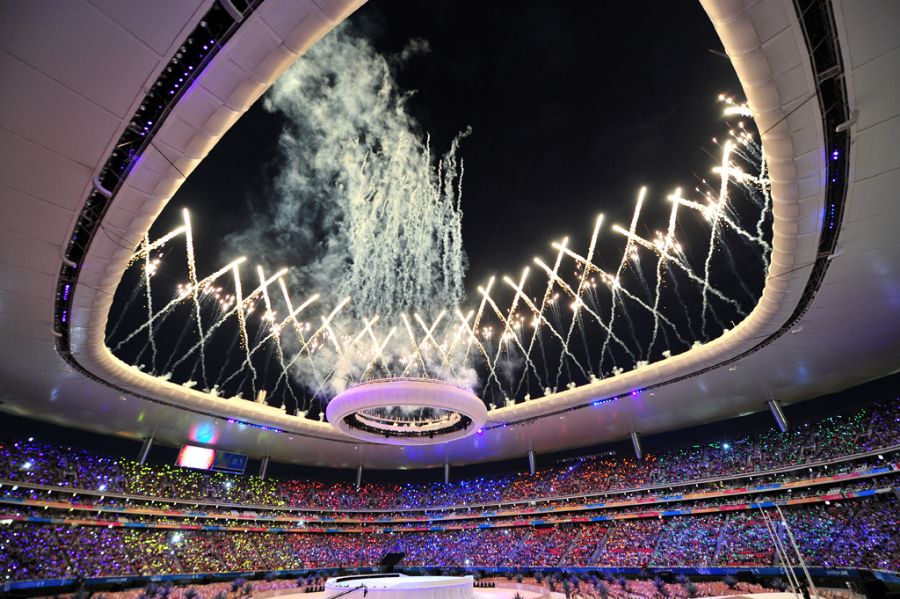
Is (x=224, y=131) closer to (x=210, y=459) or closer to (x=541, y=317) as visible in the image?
(x=541, y=317)

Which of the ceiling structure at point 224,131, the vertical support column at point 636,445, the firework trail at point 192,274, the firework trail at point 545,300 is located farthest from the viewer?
the vertical support column at point 636,445

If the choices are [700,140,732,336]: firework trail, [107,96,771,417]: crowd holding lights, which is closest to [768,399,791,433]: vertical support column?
[107,96,771,417]: crowd holding lights

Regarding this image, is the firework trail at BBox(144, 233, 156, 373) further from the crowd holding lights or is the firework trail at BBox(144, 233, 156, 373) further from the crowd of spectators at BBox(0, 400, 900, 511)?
the crowd of spectators at BBox(0, 400, 900, 511)

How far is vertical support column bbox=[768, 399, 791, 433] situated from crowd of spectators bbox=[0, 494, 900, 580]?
6226 millimetres

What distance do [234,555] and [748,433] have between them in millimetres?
52667

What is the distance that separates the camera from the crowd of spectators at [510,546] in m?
25.7

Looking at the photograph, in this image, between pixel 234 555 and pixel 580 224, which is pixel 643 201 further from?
pixel 234 555

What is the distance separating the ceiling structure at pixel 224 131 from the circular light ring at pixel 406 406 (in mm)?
13963

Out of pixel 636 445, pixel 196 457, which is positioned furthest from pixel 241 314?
pixel 636 445

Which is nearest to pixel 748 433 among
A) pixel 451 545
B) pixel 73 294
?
pixel 451 545

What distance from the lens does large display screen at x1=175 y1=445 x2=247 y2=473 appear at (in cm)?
4250

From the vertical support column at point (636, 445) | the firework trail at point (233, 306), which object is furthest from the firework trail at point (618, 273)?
the firework trail at point (233, 306)

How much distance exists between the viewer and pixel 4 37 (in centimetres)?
875

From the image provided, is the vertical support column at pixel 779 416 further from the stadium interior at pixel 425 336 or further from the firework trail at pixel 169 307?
the firework trail at pixel 169 307
